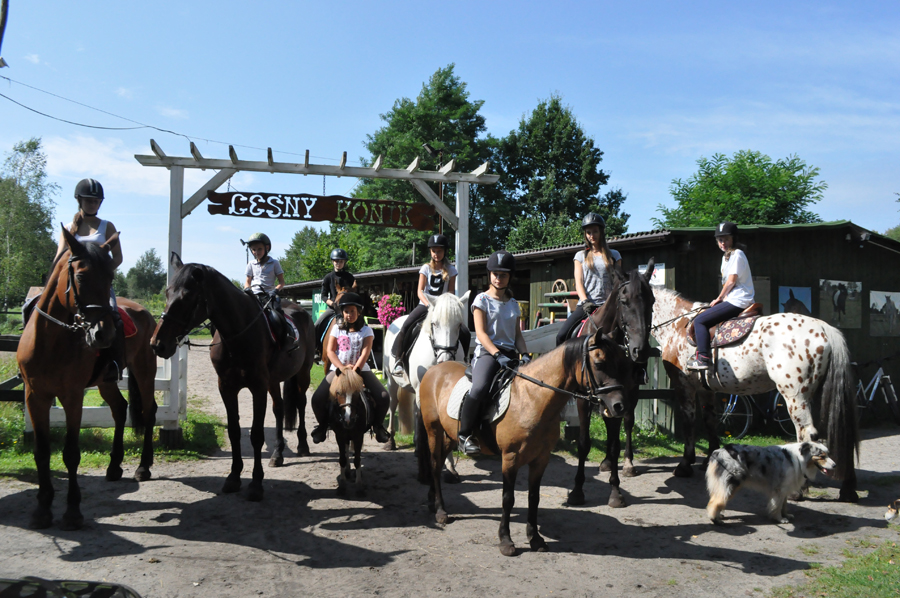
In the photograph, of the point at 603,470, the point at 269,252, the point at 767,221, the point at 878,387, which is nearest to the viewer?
the point at 603,470

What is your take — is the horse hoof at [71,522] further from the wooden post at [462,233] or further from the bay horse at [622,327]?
the wooden post at [462,233]

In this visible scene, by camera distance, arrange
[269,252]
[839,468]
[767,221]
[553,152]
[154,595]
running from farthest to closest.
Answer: [553,152], [767,221], [269,252], [839,468], [154,595]

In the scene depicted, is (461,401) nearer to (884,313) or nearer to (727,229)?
(727,229)

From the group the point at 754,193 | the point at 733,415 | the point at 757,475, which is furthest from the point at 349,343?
the point at 754,193

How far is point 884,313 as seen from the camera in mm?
12656

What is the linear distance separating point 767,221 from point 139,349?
29713 mm

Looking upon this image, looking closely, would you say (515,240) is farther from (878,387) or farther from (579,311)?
(579,311)

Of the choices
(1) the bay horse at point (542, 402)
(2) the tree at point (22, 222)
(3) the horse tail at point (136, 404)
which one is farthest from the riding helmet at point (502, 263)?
(2) the tree at point (22, 222)

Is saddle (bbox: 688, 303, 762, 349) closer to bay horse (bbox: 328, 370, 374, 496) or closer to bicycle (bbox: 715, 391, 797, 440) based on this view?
bicycle (bbox: 715, 391, 797, 440)

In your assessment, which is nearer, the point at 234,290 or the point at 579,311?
the point at 234,290

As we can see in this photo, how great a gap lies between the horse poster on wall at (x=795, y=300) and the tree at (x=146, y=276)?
115m

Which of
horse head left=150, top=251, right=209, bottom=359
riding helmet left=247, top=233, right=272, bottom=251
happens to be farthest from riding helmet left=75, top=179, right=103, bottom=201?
riding helmet left=247, top=233, right=272, bottom=251

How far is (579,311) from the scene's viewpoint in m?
6.78

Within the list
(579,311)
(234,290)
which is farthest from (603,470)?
(234,290)
